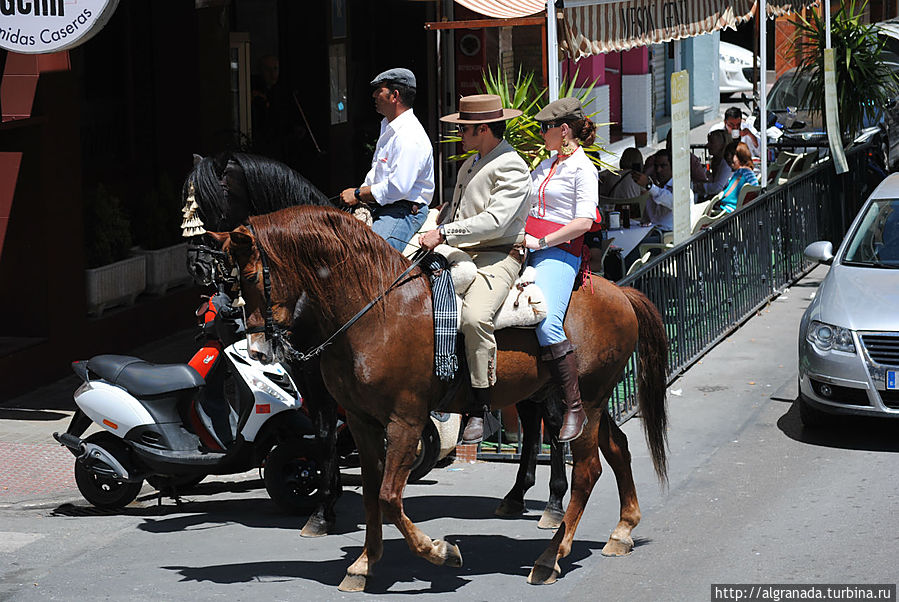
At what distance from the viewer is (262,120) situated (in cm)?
1647

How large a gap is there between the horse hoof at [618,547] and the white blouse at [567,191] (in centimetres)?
189

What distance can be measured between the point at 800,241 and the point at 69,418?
9.47m

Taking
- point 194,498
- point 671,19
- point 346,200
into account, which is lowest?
point 194,498

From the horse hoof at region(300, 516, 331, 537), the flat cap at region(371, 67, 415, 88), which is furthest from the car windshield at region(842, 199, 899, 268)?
the horse hoof at region(300, 516, 331, 537)

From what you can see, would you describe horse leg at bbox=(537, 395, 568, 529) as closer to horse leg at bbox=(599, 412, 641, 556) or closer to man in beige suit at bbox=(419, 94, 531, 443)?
horse leg at bbox=(599, 412, 641, 556)

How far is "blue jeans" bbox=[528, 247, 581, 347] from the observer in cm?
736

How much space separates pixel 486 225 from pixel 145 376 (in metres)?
2.78

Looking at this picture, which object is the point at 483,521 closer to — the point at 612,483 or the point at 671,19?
the point at 612,483

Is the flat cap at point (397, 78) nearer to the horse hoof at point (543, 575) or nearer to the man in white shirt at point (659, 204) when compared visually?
the horse hoof at point (543, 575)

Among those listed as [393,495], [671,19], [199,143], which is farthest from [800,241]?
[393,495]

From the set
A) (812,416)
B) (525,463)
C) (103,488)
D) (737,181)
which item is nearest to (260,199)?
(103,488)

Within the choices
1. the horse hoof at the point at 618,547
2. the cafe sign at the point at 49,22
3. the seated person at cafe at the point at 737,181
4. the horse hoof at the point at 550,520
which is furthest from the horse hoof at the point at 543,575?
the seated person at cafe at the point at 737,181

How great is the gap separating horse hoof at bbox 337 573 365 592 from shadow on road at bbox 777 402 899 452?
450 centimetres

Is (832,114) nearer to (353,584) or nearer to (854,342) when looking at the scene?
(854,342)
